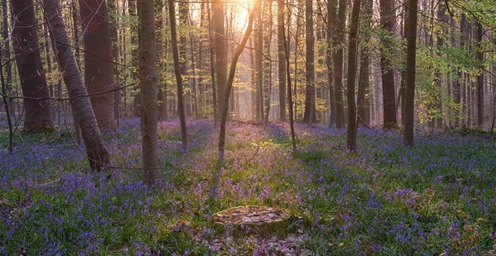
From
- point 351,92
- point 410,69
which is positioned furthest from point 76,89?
point 410,69

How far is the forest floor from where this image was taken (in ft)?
14.0

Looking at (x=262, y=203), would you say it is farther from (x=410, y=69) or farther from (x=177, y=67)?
(x=410, y=69)

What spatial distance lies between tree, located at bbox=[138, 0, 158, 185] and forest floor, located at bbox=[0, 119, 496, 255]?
2.56ft

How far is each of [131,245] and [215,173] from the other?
3.19m

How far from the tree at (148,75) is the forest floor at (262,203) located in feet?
2.56

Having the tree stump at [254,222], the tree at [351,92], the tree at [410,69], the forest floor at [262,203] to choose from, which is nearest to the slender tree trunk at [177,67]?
the forest floor at [262,203]

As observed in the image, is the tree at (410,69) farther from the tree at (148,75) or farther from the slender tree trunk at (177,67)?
the tree at (148,75)

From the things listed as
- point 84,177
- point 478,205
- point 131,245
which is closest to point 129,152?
point 84,177

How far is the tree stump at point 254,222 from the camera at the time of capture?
464cm

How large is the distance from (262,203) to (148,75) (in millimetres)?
2943

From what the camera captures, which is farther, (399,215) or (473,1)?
(473,1)

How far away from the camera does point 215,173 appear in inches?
291

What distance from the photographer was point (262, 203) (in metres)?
5.70

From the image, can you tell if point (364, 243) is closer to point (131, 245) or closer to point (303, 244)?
point (303, 244)
